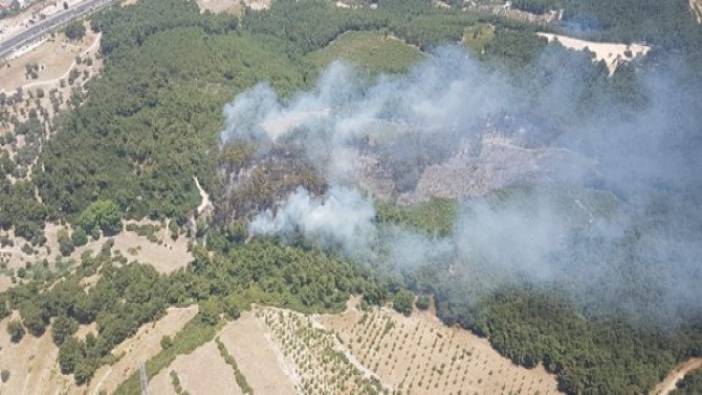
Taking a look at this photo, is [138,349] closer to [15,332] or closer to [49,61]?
[15,332]

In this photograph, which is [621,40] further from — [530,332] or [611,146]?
[530,332]

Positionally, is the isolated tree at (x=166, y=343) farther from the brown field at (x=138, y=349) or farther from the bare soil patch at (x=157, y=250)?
the bare soil patch at (x=157, y=250)

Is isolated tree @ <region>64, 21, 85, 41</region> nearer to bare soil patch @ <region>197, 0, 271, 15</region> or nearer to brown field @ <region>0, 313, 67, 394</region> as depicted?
bare soil patch @ <region>197, 0, 271, 15</region>

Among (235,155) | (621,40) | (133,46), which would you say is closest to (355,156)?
(235,155)

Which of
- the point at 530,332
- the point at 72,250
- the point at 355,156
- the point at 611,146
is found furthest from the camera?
the point at 611,146

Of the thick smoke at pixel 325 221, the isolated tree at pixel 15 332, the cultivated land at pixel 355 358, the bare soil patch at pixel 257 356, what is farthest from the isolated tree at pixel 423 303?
the isolated tree at pixel 15 332

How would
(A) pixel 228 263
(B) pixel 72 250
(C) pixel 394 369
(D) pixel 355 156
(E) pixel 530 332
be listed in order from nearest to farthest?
1. (C) pixel 394 369
2. (E) pixel 530 332
3. (A) pixel 228 263
4. (B) pixel 72 250
5. (D) pixel 355 156

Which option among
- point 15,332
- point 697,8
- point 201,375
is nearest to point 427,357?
point 201,375

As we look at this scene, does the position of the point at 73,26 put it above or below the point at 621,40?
above
